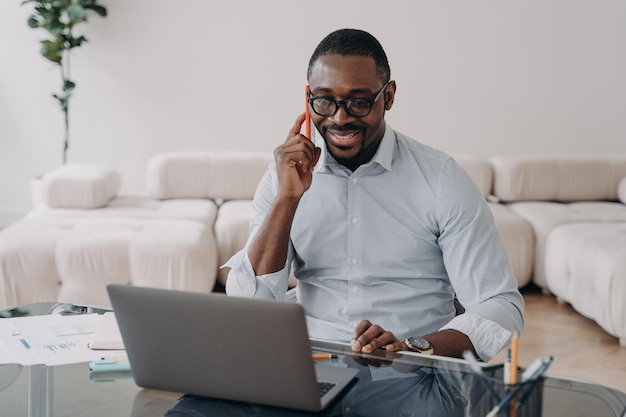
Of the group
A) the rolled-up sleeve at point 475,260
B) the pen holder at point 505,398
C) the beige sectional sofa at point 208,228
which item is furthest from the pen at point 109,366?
the beige sectional sofa at point 208,228

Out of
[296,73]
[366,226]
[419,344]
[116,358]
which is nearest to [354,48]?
Answer: [366,226]

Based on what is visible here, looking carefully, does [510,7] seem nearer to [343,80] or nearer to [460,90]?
[460,90]

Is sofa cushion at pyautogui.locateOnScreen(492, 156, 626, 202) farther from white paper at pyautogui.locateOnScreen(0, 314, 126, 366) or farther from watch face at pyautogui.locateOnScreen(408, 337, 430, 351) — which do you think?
white paper at pyautogui.locateOnScreen(0, 314, 126, 366)

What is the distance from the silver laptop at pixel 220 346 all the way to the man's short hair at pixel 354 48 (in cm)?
86

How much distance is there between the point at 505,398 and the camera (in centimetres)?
125

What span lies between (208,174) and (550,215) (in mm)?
1807

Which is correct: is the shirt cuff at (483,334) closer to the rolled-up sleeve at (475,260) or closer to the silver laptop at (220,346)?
the rolled-up sleeve at (475,260)

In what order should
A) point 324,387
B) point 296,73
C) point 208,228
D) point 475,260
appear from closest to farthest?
point 324,387, point 475,260, point 208,228, point 296,73

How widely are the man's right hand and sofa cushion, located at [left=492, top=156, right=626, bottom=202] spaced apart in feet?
10.1

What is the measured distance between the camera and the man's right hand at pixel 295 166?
2.05 meters

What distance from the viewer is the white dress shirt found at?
2.06 m

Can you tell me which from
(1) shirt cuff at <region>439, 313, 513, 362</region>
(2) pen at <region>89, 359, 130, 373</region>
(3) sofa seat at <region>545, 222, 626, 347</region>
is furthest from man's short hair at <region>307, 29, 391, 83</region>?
(3) sofa seat at <region>545, 222, 626, 347</region>

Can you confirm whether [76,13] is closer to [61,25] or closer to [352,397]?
[61,25]

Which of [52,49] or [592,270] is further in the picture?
[52,49]
